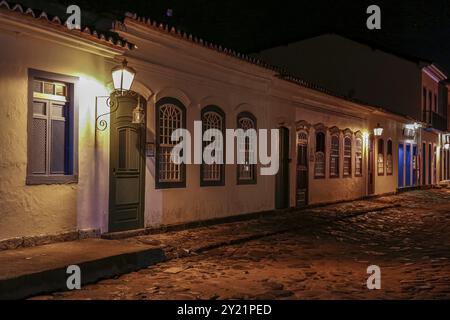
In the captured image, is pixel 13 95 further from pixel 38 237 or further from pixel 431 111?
pixel 431 111

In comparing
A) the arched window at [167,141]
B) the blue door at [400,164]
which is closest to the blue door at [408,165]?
the blue door at [400,164]

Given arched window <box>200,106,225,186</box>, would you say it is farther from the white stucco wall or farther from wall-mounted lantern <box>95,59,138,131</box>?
the white stucco wall

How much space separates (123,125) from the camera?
1136cm

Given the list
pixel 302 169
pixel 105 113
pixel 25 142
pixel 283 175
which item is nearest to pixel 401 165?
pixel 302 169

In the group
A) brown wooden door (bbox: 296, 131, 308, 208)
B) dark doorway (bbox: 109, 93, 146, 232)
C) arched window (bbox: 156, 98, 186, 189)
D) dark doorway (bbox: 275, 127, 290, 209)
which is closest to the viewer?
dark doorway (bbox: 109, 93, 146, 232)

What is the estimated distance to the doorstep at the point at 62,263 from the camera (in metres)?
7.00

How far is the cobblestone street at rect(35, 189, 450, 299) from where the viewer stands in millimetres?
7336

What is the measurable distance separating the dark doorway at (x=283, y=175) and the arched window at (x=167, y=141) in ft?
17.4

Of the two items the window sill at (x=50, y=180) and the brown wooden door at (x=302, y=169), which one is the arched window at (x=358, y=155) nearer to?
the brown wooden door at (x=302, y=169)

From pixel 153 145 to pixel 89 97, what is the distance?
7.00 feet

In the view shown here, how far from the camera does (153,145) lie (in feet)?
40.1

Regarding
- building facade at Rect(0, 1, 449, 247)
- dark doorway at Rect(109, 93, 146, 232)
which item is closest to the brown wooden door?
building facade at Rect(0, 1, 449, 247)

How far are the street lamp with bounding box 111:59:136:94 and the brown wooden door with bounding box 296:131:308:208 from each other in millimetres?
9362
